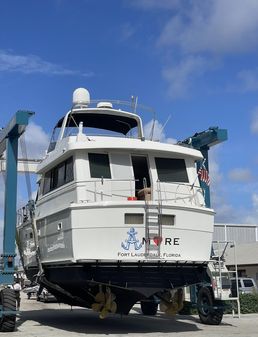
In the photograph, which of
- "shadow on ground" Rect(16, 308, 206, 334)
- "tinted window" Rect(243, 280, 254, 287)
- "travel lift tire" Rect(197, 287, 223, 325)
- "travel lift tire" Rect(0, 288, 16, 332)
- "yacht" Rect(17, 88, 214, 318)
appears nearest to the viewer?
"yacht" Rect(17, 88, 214, 318)

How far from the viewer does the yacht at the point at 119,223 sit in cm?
1256

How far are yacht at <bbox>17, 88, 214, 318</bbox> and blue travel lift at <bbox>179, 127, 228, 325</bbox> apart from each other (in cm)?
217

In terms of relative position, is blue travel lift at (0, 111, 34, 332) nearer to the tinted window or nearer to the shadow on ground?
the shadow on ground

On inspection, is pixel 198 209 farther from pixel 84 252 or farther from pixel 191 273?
pixel 84 252

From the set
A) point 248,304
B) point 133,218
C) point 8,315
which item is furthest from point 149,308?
point 133,218

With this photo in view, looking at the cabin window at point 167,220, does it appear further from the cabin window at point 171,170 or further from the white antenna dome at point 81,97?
the white antenna dome at point 81,97

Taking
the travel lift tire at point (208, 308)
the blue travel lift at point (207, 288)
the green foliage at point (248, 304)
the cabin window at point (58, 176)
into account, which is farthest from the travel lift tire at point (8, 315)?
the green foliage at point (248, 304)

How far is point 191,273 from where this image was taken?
44.1 feet

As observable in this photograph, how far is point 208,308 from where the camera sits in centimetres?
1628

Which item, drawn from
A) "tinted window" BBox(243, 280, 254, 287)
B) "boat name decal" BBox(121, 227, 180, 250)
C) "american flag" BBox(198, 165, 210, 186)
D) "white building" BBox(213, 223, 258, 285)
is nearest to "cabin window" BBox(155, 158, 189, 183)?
"boat name decal" BBox(121, 227, 180, 250)

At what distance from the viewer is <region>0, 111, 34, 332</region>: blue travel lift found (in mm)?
13859

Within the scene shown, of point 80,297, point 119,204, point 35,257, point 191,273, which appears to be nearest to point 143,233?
point 119,204

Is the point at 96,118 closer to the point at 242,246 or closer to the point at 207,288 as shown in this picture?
the point at 207,288

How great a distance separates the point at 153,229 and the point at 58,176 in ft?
10.8
